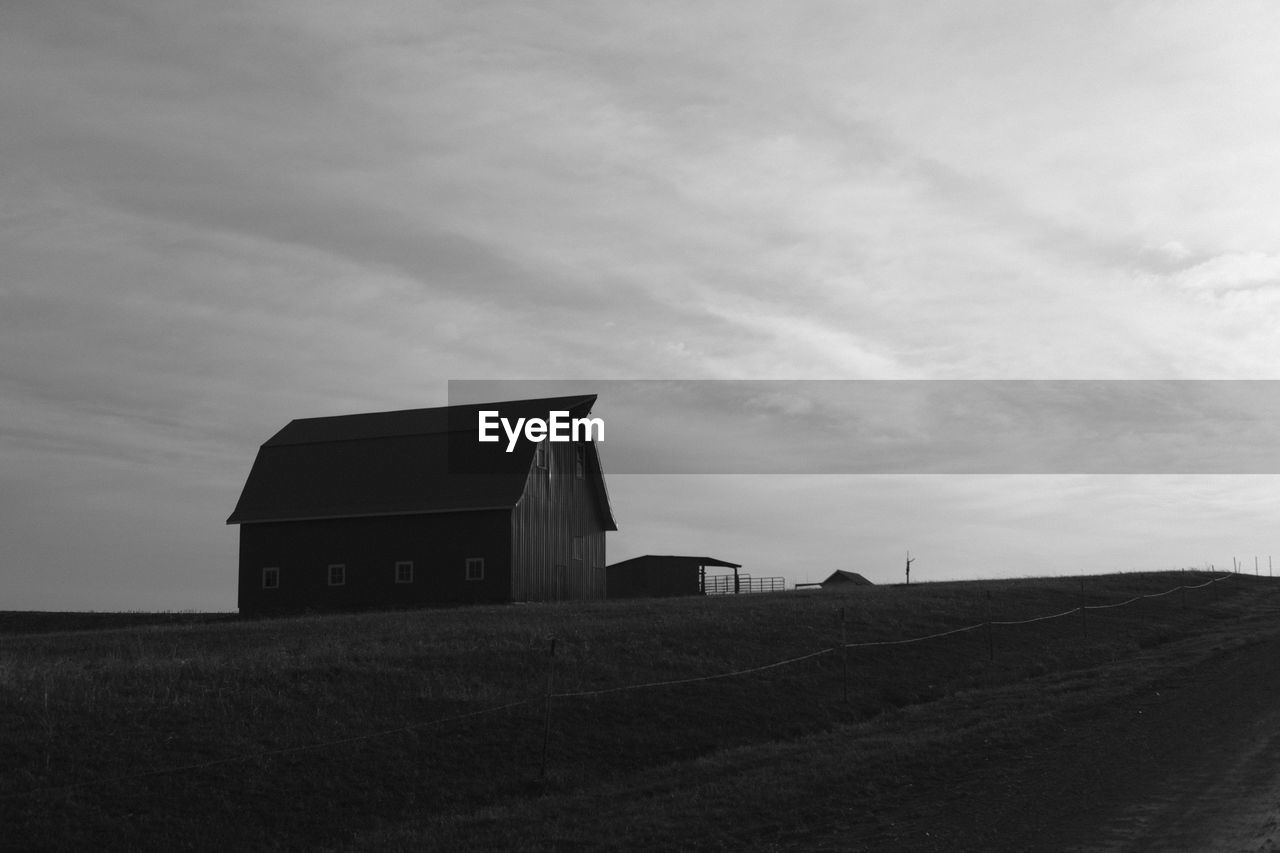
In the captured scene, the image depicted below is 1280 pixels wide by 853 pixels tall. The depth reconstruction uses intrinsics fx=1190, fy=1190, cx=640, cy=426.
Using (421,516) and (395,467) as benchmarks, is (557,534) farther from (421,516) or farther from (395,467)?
(395,467)

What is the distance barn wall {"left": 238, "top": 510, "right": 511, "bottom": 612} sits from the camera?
157 feet

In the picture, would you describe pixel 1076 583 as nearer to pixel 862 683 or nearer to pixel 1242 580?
pixel 1242 580

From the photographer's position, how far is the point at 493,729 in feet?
60.1

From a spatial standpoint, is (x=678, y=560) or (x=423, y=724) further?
(x=678, y=560)

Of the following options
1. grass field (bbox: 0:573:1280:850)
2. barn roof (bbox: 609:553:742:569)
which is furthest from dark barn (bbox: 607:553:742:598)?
grass field (bbox: 0:573:1280:850)

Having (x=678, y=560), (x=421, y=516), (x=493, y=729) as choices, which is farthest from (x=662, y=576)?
(x=493, y=729)

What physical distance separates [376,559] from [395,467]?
4.27 metres

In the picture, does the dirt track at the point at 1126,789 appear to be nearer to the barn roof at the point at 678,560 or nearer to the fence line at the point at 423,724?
the fence line at the point at 423,724

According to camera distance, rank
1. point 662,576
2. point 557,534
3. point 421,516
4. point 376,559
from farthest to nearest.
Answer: point 662,576, point 557,534, point 376,559, point 421,516

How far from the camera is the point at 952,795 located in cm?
1502

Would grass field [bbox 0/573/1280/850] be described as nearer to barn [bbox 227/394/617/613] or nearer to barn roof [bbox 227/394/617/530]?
barn [bbox 227/394/617/613]

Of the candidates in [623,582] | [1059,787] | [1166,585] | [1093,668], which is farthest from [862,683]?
[623,582]

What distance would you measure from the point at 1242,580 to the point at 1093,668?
38466mm

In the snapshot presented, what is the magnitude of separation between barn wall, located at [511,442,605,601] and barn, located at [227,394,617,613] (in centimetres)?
8
